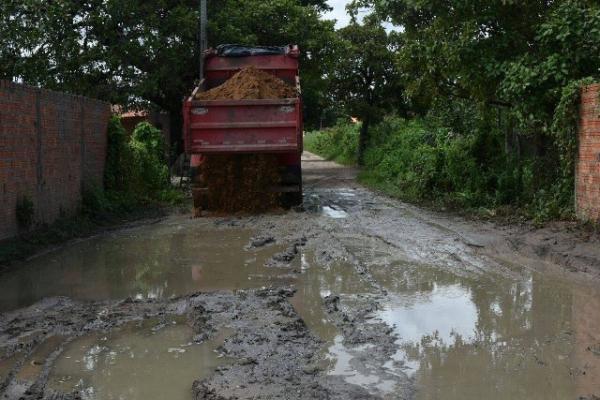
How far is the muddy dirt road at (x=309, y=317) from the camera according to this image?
5000mm

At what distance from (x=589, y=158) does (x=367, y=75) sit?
67.3 ft

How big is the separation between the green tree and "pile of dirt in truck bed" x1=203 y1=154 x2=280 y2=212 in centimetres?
1577

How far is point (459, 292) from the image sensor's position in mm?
7684

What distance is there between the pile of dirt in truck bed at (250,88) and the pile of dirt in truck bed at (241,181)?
1.23 m

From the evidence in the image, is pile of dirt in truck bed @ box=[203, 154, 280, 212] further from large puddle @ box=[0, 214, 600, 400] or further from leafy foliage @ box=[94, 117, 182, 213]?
large puddle @ box=[0, 214, 600, 400]

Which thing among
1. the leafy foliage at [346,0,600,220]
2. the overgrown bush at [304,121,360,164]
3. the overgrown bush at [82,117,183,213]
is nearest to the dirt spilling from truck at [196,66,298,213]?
the overgrown bush at [82,117,183,213]

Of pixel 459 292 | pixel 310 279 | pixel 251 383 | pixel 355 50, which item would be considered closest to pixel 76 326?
pixel 251 383

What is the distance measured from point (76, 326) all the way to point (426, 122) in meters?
20.2

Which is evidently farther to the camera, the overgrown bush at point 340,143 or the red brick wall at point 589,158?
the overgrown bush at point 340,143

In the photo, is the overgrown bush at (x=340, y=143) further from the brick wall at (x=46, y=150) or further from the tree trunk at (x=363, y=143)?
the brick wall at (x=46, y=150)

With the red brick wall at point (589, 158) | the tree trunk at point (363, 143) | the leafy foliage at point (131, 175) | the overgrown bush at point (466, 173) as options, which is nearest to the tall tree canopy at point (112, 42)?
the leafy foliage at point (131, 175)

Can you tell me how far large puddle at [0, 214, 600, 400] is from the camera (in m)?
5.04

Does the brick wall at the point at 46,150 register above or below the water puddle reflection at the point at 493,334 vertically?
above

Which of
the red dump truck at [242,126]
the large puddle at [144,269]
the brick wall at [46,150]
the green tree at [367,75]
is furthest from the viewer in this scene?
the green tree at [367,75]
